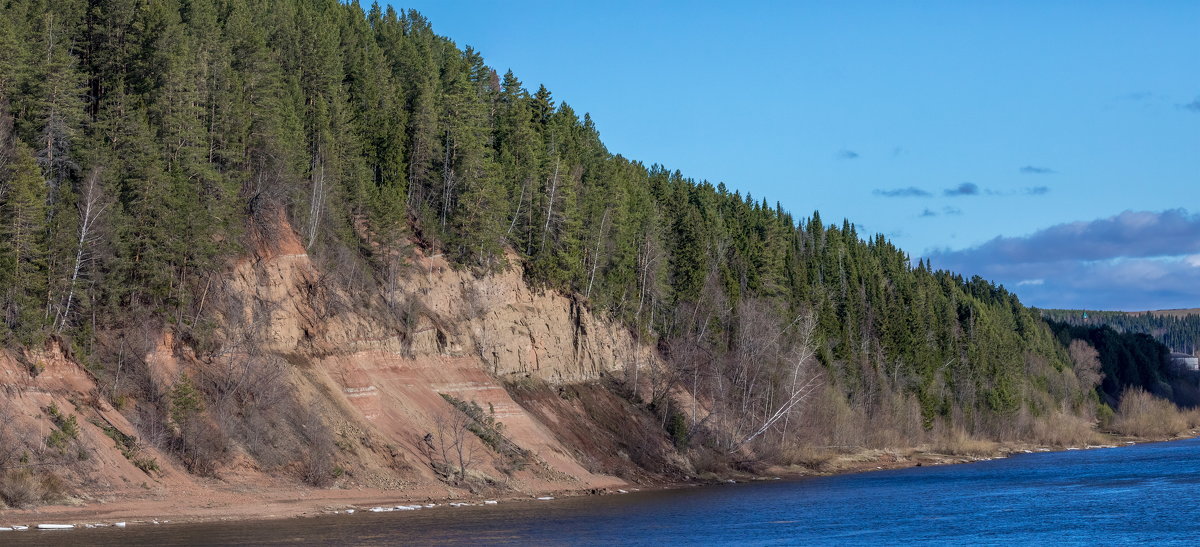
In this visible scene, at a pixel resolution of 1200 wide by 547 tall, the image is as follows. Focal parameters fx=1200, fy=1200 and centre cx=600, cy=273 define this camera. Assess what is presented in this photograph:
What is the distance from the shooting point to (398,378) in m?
76.4

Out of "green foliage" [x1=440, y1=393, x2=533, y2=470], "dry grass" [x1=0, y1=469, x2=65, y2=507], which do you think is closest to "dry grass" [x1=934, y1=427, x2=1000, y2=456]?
"green foliage" [x1=440, y1=393, x2=533, y2=470]

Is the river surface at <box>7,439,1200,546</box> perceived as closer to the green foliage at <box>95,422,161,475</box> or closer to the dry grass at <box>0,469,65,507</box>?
the dry grass at <box>0,469,65,507</box>

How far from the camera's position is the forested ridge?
6241 cm

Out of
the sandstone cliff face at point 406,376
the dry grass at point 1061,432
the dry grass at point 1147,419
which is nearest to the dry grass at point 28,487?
the sandstone cliff face at point 406,376

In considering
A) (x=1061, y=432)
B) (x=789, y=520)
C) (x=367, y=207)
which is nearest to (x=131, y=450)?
(x=367, y=207)

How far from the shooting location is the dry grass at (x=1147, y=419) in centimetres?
17612

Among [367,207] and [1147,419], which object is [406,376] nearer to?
[367,207]

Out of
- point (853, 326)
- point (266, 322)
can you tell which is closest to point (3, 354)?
point (266, 322)

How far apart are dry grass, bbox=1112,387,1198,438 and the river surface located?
292ft

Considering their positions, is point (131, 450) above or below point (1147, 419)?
below

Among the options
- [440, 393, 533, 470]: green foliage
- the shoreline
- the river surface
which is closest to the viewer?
the shoreline

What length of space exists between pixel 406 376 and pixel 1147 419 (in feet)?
458

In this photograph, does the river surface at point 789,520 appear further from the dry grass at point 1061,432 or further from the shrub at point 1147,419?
the shrub at point 1147,419

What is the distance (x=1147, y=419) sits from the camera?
179 meters
